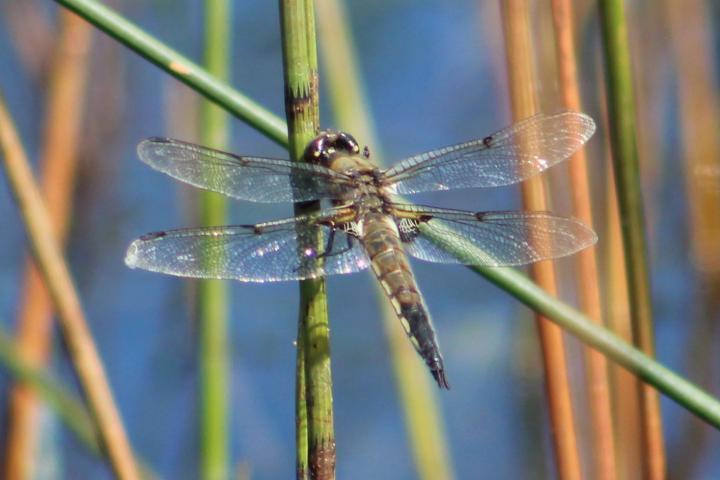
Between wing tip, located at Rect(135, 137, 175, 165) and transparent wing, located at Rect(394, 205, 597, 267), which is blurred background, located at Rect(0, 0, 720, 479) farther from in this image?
A: wing tip, located at Rect(135, 137, 175, 165)

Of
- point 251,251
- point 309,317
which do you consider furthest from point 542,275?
point 309,317

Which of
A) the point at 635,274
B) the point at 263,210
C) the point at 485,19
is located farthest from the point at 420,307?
the point at 263,210

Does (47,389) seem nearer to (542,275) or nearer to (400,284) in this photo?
(400,284)

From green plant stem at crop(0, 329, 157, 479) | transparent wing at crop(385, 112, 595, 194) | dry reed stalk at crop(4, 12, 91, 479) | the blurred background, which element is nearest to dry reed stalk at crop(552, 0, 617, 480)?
transparent wing at crop(385, 112, 595, 194)

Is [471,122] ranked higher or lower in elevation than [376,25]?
lower

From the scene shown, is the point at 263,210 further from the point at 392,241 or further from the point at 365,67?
the point at 392,241

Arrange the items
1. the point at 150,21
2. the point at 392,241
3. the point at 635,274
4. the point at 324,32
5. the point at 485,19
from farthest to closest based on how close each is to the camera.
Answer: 1. the point at 150,21
2. the point at 485,19
3. the point at 324,32
4. the point at 392,241
5. the point at 635,274

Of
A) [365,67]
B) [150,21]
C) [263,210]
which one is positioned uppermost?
[150,21]

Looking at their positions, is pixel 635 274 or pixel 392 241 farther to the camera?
pixel 392 241
